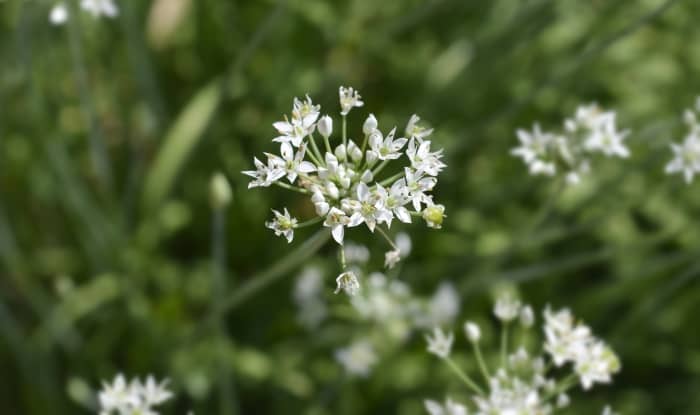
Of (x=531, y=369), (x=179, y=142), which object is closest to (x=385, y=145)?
(x=531, y=369)

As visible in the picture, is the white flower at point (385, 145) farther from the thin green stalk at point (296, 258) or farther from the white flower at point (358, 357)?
the white flower at point (358, 357)

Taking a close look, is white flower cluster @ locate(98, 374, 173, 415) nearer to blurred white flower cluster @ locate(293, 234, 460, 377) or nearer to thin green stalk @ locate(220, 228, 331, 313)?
thin green stalk @ locate(220, 228, 331, 313)

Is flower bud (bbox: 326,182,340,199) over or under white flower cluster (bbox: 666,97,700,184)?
under

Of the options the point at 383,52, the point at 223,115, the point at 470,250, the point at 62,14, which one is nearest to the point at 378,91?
the point at 383,52

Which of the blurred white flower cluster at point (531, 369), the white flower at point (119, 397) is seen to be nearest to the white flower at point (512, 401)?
the blurred white flower cluster at point (531, 369)

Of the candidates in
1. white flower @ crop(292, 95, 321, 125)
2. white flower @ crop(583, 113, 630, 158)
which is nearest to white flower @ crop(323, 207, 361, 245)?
white flower @ crop(292, 95, 321, 125)

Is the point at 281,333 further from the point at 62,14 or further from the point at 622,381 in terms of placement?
the point at 62,14
